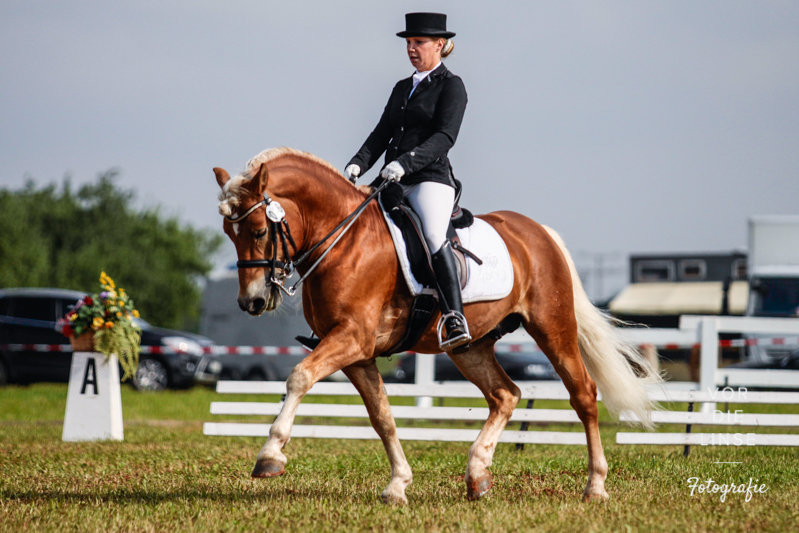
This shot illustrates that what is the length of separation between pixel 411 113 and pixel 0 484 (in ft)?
13.3

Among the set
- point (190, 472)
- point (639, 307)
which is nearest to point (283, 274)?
point (190, 472)

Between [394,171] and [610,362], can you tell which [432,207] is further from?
[610,362]

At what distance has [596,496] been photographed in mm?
5418

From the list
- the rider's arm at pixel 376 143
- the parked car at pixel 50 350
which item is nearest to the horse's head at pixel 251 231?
the rider's arm at pixel 376 143

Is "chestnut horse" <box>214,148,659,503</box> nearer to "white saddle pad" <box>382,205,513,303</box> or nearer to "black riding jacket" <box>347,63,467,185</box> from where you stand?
"white saddle pad" <box>382,205,513,303</box>

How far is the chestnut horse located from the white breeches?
0.86 ft

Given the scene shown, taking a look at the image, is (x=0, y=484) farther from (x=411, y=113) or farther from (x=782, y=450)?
(x=782, y=450)

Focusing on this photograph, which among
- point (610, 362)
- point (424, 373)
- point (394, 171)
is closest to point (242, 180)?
point (394, 171)

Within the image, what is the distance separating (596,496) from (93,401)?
21.1ft

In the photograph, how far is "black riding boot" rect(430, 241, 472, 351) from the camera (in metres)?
5.08

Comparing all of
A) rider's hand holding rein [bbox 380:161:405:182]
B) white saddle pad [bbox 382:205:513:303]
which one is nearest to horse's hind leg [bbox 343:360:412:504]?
white saddle pad [bbox 382:205:513:303]

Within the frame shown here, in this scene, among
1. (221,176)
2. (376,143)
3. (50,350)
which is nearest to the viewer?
(221,176)

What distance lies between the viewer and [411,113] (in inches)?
211

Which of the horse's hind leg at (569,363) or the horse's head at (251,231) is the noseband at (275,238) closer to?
the horse's head at (251,231)
